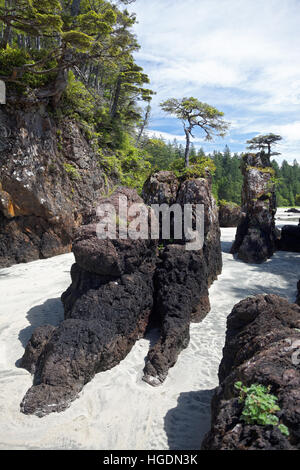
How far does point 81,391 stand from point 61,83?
12320 millimetres

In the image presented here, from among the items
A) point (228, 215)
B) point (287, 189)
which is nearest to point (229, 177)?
point (287, 189)

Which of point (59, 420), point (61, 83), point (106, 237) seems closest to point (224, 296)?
point (106, 237)

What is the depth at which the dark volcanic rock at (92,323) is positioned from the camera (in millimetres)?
4766

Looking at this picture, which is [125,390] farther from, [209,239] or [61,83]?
[61,83]

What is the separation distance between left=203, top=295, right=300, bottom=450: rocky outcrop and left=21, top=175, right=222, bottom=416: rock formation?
5.83 feet

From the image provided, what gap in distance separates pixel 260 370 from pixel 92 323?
10.9 ft

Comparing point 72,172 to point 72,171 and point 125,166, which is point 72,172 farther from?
point 125,166

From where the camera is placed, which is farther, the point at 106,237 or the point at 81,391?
the point at 106,237

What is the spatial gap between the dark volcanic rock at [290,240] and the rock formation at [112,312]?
1067 cm

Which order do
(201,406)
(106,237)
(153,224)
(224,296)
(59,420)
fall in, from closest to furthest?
(59,420) < (201,406) < (106,237) < (153,224) < (224,296)

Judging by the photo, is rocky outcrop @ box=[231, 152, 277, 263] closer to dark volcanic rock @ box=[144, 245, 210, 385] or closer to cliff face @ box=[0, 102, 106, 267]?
dark volcanic rock @ box=[144, 245, 210, 385]

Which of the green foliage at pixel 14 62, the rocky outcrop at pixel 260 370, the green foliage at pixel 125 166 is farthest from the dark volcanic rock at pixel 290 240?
the green foliage at pixel 14 62

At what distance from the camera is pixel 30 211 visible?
40.3ft

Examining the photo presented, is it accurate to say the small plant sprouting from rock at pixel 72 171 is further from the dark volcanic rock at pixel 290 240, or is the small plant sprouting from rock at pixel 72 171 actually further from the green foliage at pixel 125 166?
the dark volcanic rock at pixel 290 240
